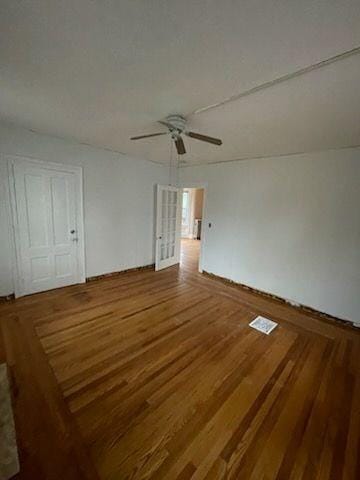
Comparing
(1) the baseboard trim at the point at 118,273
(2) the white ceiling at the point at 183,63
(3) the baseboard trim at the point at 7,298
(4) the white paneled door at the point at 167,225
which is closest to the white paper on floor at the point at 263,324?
(2) the white ceiling at the point at 183,63

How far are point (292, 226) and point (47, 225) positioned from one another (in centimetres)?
397

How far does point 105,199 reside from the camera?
4016 millimetres

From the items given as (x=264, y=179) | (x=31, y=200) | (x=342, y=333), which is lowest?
(x=342, y=333)

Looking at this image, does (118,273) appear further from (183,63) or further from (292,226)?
(183,63)

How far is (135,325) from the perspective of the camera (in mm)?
2662

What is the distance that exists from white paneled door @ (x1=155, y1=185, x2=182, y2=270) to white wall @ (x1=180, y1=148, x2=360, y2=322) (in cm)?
87

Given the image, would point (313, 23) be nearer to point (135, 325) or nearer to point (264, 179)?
point (264, 179)

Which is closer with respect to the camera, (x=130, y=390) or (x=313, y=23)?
(x=313, y=23)

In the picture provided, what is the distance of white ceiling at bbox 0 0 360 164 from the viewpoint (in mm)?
1094

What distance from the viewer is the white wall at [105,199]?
304cm

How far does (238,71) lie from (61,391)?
2.84 m

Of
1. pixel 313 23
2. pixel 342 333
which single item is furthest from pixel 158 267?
pixel 313 23

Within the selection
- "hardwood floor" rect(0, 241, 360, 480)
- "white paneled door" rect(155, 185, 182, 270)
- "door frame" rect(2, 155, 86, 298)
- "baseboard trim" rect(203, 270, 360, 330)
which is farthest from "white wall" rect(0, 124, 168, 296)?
"baseboard trim" rect(203, 270, 360, 330)

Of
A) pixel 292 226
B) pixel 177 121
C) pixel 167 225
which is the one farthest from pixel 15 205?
pixel 292 226
